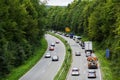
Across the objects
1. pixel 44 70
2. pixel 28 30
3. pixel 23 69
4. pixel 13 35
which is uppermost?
pixel 28 30

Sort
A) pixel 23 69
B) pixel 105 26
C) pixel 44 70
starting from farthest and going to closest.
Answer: pixel 105 26, pixel 44 70, pixel 23 69

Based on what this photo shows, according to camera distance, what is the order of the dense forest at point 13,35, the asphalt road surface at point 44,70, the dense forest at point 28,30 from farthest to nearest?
1. the dense forest at point 28,30
2. the asphalt road surface at point 44,70
3. the dense forest at point 13,35

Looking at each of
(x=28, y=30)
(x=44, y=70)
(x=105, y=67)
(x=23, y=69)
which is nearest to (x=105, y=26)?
(x=28, y=30)

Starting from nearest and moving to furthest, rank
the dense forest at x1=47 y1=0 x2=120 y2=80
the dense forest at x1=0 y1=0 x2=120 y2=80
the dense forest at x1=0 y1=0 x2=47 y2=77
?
the dense forest at x1=0 y1=0 x2=47 y2=77 → the dense forest at x1=0 y1=0 x2=120 y2=80 → the dense forest at x1=47 y1=0 x2=120 y2=80

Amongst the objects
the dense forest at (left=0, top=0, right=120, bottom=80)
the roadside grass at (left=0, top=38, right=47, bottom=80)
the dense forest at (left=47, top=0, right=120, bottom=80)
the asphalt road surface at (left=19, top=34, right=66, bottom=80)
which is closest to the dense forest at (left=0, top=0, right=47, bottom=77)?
the dense forest at (left=0, top=0, right=120, bottom=80)

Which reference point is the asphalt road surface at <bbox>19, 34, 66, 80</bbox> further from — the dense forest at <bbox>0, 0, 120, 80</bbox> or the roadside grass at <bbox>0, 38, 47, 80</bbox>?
the dense forest at <bbox>0, 0, 120, 80</bbox>

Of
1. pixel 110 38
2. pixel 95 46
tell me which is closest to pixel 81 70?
pixel 110 38

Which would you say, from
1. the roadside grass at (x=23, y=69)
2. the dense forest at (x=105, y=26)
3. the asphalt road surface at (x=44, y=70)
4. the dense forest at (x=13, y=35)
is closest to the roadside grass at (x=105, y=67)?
the dense forest at (x=105, y=26)

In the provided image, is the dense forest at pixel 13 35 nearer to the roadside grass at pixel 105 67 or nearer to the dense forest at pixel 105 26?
the roadside grass at pixel 105 67

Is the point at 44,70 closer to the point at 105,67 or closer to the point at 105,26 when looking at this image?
the point at 105,67

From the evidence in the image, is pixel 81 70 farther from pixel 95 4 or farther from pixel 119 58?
pixel 95 4

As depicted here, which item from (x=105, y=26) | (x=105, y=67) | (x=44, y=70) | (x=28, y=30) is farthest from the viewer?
(x=105, y=26)

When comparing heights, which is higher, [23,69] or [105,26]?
[105,26]

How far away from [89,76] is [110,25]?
3926cm
